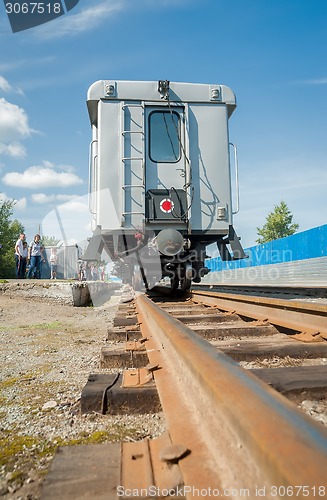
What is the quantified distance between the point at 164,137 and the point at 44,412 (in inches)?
207

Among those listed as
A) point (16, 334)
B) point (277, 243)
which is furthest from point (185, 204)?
point (277, 243)

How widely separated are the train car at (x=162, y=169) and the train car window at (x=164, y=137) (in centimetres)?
2

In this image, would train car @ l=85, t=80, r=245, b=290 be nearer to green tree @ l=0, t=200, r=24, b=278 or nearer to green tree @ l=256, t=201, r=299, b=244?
green tree @ l=0, t=200, r=24, b=278

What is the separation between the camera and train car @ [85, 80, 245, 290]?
19.0ft

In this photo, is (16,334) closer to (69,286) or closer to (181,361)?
(181,361)

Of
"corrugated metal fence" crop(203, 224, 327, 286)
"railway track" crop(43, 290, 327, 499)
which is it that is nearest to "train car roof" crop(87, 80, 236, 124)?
"railway track" crop(43, 290, 327, 499)

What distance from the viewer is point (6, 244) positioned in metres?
36.1

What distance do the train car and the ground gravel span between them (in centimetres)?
226

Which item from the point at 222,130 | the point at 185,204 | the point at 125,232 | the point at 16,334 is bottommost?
the point at 16,334

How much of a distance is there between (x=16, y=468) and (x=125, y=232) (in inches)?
186

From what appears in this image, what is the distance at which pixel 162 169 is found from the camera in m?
5.99

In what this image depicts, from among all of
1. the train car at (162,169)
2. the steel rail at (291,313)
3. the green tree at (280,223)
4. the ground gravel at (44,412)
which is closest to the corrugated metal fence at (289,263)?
the train car at (162,169)

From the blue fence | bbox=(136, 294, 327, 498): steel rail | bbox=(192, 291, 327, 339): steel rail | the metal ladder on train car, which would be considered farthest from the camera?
the blue fence

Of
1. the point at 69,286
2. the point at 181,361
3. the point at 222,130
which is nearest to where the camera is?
the point at 181,361
